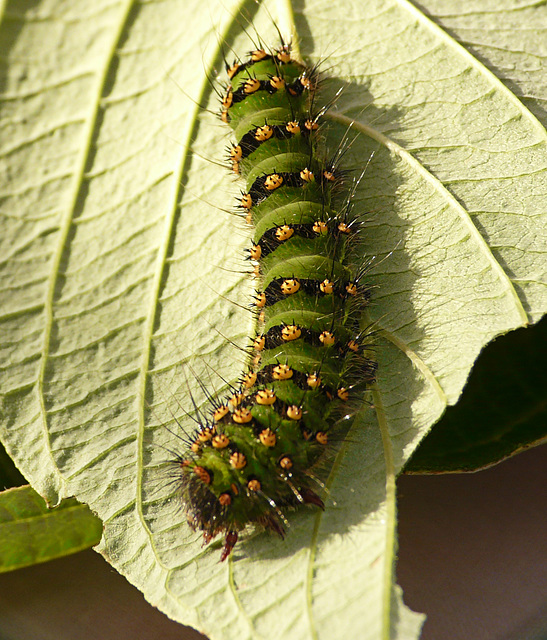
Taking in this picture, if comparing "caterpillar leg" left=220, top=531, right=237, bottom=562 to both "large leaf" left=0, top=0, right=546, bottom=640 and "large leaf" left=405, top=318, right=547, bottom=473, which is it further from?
"large leaf" left=405, top=318, right=547, bottom=473

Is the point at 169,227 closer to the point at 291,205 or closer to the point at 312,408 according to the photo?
the point at 291,205

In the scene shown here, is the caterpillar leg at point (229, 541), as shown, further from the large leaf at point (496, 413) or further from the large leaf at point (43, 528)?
the large leaf at point (496, 413)

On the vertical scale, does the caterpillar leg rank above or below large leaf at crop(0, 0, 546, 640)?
below

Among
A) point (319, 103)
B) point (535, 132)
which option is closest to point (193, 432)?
point (319, 103)

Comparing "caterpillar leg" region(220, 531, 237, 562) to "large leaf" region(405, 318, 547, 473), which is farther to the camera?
"large leaf" region(405, 318, 547, 473)

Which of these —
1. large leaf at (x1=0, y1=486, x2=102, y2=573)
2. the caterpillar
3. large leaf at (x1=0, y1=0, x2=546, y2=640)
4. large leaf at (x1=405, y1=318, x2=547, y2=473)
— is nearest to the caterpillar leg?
the caterpillar

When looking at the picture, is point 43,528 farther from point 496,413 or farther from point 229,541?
point 496,413

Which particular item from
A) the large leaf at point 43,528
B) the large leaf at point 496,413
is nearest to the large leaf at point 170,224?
the large leaf at point 43,528
